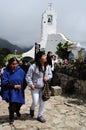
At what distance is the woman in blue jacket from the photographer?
7488 mm

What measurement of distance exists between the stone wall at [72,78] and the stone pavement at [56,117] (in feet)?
4.46

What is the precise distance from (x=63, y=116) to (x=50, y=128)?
1.33 m

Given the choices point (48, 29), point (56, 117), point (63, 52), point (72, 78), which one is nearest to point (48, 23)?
point (48, 29)

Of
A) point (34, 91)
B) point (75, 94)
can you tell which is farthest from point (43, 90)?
point (75, 94)

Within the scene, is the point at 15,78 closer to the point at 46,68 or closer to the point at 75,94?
the point at 46,68

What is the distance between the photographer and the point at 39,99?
7.93 m

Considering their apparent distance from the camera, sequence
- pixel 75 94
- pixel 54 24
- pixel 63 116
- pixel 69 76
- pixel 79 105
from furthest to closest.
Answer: pixel 54 24 < pixel 69 76 < pixel 75 94 < pixel 79 105 < pixel 63 116

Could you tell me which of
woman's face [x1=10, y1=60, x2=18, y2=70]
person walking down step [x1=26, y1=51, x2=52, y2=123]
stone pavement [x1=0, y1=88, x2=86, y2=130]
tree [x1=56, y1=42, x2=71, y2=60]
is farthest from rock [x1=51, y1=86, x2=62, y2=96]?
tree [x1=56, y1=42, x2=71, y2=60]

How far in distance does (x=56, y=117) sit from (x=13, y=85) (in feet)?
5.77

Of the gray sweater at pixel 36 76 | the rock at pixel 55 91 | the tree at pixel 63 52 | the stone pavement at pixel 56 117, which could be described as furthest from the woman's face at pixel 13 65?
the tree at pixel 63 52

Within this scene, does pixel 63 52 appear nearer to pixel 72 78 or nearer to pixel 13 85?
pixel 72 78

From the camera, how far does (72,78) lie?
1354 cm

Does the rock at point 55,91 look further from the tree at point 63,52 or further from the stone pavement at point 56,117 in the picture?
the tree at point 63,52

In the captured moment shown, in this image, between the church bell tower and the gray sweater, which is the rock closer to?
the gray sweater
